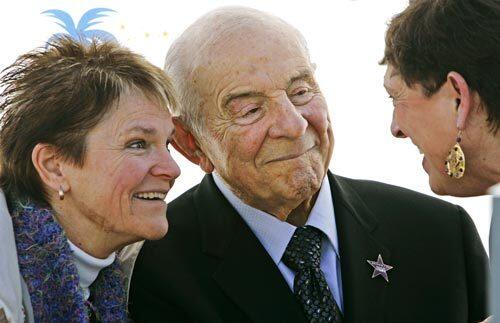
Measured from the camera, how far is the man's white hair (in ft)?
8.86

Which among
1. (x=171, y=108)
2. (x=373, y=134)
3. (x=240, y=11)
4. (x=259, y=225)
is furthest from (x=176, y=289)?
(x=373, y=134)

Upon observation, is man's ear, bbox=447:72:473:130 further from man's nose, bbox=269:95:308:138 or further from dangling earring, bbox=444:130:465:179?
man's nose, bbox=269:95:308:138

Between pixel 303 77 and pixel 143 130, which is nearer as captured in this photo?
pixel 143 130

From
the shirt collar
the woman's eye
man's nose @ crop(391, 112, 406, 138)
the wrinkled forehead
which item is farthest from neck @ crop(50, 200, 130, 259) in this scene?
man's nose @ crop(391, 112, 406, 138)

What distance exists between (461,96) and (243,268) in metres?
0.88

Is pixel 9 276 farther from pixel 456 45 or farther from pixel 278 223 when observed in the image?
pixel 456 45

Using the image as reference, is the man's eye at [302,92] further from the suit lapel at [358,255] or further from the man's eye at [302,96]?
the suit lapel at [358,255]

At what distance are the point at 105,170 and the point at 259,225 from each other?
23.4 inches

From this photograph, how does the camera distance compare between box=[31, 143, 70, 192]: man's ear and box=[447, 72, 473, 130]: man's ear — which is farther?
box=[31, 143, 70, 192]: man's ear

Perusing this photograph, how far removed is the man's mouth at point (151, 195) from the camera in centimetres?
245

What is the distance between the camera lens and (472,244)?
9.16ft

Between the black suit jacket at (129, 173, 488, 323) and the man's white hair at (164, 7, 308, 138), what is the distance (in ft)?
0.82

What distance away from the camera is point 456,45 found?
2178mm

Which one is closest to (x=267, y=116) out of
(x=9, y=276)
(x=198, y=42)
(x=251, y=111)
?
(x=251, y=111)
